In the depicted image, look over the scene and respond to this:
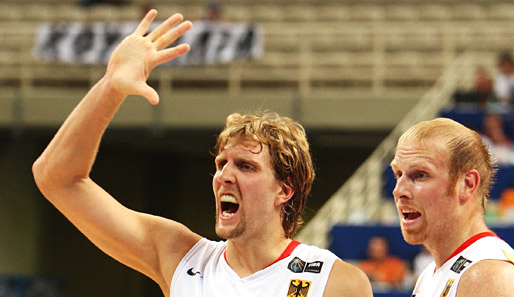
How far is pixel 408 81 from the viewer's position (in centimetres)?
1620

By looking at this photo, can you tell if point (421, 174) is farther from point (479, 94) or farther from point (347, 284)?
point (479, 94)

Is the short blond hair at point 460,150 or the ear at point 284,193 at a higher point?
the short blond hair at point 460,150

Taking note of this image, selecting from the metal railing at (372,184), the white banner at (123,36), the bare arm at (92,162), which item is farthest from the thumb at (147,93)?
the white banner at (123,36)

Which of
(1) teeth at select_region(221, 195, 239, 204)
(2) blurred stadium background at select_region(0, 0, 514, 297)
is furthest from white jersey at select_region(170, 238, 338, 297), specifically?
(2) blurred stadium background at select_region(0, 0, 514, 297)

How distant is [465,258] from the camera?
3.12 m

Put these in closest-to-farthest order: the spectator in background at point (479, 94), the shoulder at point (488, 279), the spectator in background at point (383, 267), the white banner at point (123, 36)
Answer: the shoulder at point (488, 279) < the spectator in background at point (383, 267) < the spectator in background at point (479, 94) < the white banner at point (123, 36)

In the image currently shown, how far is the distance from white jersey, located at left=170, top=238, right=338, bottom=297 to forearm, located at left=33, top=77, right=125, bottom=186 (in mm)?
618

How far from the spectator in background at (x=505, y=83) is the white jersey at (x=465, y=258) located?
406 inches

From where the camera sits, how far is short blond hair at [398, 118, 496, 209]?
126 inches

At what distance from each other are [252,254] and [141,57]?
0.96 meters

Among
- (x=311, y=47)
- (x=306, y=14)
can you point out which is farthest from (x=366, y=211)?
(x=306, y=14)

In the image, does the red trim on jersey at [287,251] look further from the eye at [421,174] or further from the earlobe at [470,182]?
the earlobe at [470,182]

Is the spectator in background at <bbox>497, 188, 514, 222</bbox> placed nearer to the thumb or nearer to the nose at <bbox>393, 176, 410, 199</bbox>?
the nose at <bbox>393, 176, 410, 199</bbox>

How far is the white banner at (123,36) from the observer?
14516 mm
